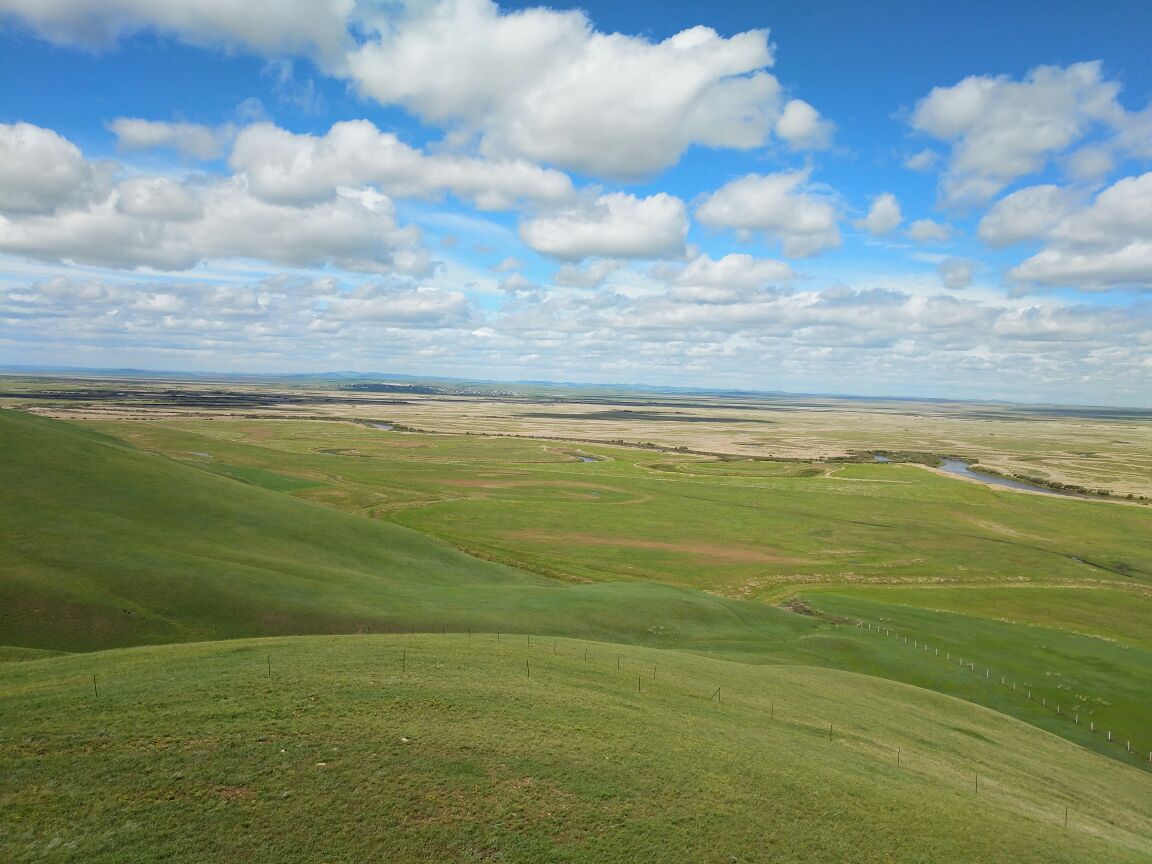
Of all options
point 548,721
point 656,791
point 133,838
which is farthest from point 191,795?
point 656,791

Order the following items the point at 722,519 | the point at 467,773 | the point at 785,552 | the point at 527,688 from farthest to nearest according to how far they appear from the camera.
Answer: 1. the point at 722,519
2. the point at 785,552
3. the point at 527,688
4. the point at 467,773

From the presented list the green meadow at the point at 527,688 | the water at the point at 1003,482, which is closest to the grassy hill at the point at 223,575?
the green meadow at the point at 527,688

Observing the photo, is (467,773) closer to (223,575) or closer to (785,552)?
(223,575)

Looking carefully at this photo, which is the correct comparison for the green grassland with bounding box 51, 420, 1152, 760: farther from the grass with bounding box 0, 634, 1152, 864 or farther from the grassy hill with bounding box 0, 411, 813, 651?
the grass with bounding box 0, 634, 1152, 864

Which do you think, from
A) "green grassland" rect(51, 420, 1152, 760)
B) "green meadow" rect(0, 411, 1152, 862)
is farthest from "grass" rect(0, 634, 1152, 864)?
"green grassland" rect(51, 420, 1152, 760)

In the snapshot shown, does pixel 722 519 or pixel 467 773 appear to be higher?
pixel 467 773

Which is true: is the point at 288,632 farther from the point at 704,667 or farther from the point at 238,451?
the point at 238,451

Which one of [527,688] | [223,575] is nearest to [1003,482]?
[527,688]
